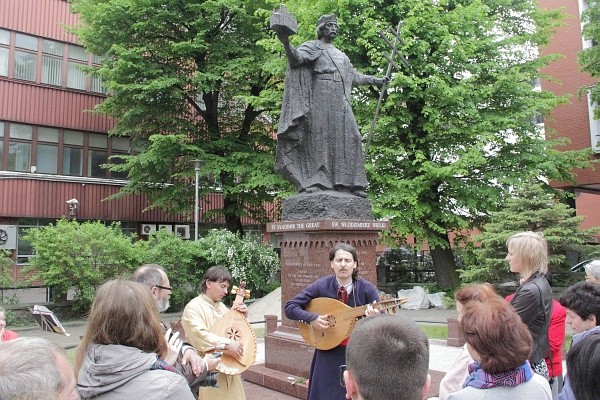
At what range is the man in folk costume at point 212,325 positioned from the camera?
416 cm

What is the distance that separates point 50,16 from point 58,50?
144 centimetres

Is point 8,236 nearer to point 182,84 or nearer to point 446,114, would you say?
point 182,84

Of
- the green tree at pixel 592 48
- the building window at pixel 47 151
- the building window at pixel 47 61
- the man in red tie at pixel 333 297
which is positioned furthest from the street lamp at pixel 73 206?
the green tree at pixel 592 48

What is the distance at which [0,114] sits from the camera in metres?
22.2

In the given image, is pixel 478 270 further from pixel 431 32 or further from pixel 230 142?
pixel 230 142

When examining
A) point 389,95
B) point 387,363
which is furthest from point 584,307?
point 389,95

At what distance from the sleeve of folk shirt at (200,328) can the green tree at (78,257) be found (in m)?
12.5

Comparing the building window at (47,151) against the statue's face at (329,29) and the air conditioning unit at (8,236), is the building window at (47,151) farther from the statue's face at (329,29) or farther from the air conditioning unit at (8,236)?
the statue's face at (329,29)

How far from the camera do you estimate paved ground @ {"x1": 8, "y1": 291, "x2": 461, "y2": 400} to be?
6.72 meters

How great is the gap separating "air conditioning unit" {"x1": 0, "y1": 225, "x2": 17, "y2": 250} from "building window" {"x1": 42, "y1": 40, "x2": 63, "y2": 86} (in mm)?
6532

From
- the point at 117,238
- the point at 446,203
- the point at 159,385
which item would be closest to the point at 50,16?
the point at 117,238

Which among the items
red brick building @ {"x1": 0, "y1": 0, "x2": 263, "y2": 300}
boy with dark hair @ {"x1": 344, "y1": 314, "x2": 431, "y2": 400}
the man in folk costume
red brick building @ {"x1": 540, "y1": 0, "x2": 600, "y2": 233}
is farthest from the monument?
red brick building @ {"x1": 540, "y1": 0, "x2": 600, "y2": 233}

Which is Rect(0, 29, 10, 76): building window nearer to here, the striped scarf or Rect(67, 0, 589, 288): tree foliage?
Rect(67, 0, 589, 288): tree foliage

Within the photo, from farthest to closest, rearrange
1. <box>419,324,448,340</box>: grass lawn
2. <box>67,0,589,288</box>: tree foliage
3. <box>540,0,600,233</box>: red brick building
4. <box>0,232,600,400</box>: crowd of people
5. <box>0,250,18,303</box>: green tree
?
<box>540,0,600,233</box>: red brick building → <box>67,0,589,288</box>: tree foliage → <box>0,250,18,303</box>: green tree → <box>419,324,448,340</box>: grass lawn → <box>0,232,600,400</box>: crowd of people
